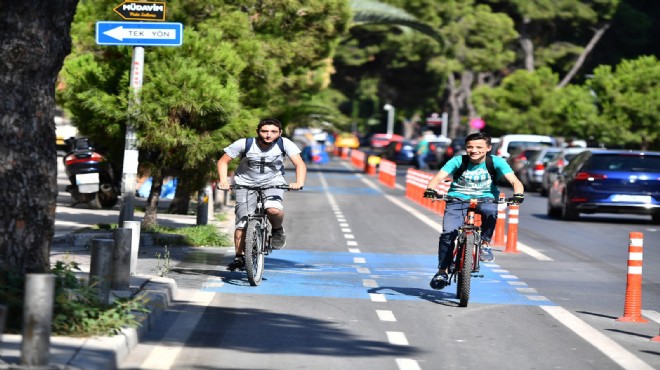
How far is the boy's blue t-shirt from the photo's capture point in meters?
13.4

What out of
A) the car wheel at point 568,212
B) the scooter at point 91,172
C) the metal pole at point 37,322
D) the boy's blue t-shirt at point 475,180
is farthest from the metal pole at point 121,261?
the car wheel at point 568,212

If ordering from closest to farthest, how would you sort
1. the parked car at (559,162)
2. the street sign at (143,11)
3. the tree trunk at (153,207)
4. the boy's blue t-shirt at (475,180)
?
the boy's blue t-shirt at (475,180), the street sign at (143,11), the tree trunk at (153,207), the parked car at (559,162)

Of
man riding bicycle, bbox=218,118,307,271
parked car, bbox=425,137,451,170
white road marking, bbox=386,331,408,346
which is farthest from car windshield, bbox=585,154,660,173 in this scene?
parked car, bbox=425,137,451,170

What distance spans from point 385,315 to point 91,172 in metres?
14.2

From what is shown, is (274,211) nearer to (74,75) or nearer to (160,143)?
(160,143)

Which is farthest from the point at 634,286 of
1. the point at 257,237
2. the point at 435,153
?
the point at 435,153

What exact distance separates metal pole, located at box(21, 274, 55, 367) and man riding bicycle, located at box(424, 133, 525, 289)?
6.03m

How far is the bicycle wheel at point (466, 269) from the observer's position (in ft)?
41.2

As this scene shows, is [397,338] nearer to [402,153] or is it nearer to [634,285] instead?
[634,285]

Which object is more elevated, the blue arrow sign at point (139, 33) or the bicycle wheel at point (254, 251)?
the blue arrow sign at point (139, 33)

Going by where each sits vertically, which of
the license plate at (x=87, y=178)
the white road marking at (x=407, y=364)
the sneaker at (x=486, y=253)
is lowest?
the white road marking at (x=407, y=364)

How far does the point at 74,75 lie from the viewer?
1950 cm

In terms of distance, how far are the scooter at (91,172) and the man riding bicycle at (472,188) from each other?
1285 centimetres

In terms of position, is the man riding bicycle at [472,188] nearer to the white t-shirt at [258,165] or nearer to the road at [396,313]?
the road at [396,313]
